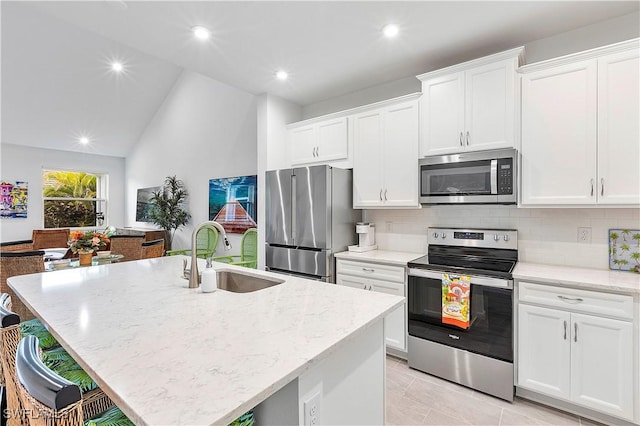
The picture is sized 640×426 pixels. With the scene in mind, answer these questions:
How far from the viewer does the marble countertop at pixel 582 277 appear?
74.0 inches

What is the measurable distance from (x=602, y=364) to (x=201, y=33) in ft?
11.7

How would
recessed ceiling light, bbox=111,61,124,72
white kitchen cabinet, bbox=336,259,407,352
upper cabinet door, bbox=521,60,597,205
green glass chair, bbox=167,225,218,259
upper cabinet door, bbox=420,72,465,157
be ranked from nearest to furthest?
upper cabinet door, bbox=521,60,597,205 < upper cabinet door, bbox=420,72,465,157 < white kitchen cabinet, bbox=336,259,407,352 < green glass chair, bbox=167,225,218,259 < recessed ceiling light, bbox=111,61,124,72

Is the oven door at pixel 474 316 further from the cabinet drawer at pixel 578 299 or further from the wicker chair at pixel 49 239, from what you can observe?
the wicker chair at pixel 49 239

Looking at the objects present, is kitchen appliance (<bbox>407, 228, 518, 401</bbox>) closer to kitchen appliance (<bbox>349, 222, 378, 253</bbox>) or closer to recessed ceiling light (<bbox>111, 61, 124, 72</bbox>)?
kitchen appliance (<bbox>349, 222, 378, 253</bbox>)

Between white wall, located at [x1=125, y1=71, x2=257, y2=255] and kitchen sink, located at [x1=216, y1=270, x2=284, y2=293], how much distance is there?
9.49ft

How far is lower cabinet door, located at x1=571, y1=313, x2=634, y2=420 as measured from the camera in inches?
73.3

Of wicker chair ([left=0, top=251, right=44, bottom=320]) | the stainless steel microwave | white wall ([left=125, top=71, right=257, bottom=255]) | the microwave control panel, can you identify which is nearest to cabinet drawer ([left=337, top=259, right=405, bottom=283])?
the stainless steel microwave

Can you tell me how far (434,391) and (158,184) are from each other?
6578 mm

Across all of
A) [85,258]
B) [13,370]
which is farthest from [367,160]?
[85,258]

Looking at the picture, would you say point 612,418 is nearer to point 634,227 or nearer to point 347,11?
point 634,227

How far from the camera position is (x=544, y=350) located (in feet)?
6.89

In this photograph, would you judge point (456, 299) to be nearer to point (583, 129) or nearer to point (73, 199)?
point (583, 129)

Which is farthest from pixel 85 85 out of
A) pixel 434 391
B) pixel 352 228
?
pixel 434 391

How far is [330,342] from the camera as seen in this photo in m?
1.04
